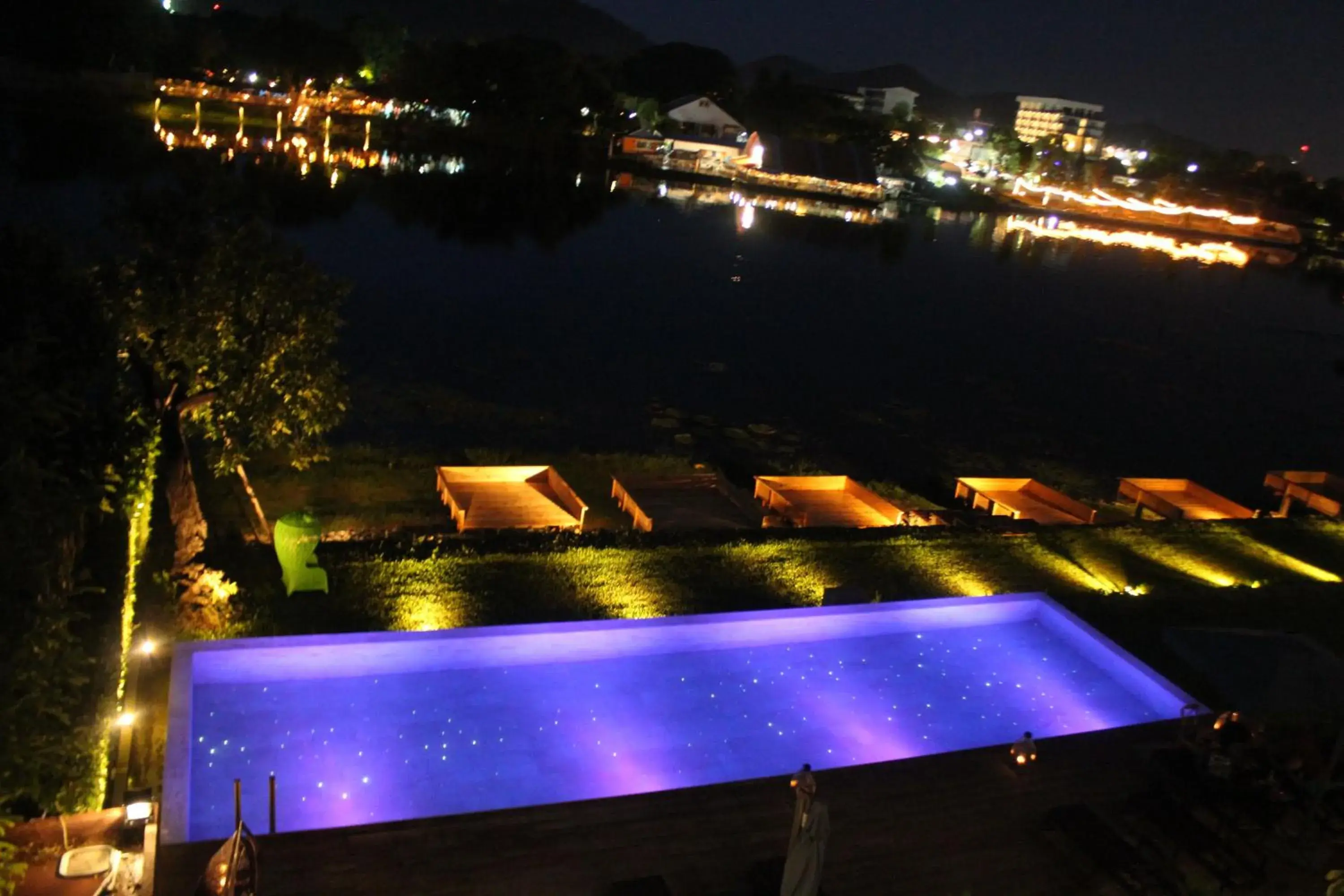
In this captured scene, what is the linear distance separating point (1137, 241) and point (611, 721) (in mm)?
75650

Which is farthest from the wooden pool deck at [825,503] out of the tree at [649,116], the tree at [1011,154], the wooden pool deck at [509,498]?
the tree at [1011,154]

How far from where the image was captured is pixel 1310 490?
19.0 m

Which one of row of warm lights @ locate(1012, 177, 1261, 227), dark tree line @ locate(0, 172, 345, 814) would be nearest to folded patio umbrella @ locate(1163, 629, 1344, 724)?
dark tree line @ locate(0, 172, 345, 814)

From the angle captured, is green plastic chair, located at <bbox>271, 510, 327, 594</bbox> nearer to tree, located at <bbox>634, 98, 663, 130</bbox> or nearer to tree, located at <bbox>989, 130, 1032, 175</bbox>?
tree, located at <bbox>634, 98, 663, 130</bbox>

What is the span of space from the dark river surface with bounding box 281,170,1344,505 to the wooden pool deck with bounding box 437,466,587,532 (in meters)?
4.66

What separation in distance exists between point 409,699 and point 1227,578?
10927 millimetres

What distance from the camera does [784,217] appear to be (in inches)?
2260

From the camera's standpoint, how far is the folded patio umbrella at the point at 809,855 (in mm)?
4266

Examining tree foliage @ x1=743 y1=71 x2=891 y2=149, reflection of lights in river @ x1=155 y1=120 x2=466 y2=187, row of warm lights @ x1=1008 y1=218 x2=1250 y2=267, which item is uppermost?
tree foliage @ x1=743 y1=71 x2=891 y2=149

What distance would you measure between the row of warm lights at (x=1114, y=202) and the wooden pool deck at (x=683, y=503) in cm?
8421

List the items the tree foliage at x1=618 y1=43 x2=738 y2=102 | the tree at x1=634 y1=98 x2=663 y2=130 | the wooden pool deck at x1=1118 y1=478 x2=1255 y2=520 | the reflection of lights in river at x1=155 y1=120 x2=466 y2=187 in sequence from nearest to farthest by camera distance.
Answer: the wooden pool deck at x1=1118 y1=478 x2=1255 y2=520
the reflection of lights in river at x1=155 y1=120 x2=466 y2=187
the tree at x1=634 y1=98 x2=663 y2=130
the tree foliage at x1=618 y1=43 x2=738 y2=102

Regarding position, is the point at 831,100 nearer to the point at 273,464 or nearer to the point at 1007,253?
the point at 1007,253

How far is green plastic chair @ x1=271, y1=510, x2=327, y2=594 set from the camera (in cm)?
891

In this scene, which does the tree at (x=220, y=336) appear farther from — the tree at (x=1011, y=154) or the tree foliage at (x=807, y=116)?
the tree at (x=1011, y=154)
